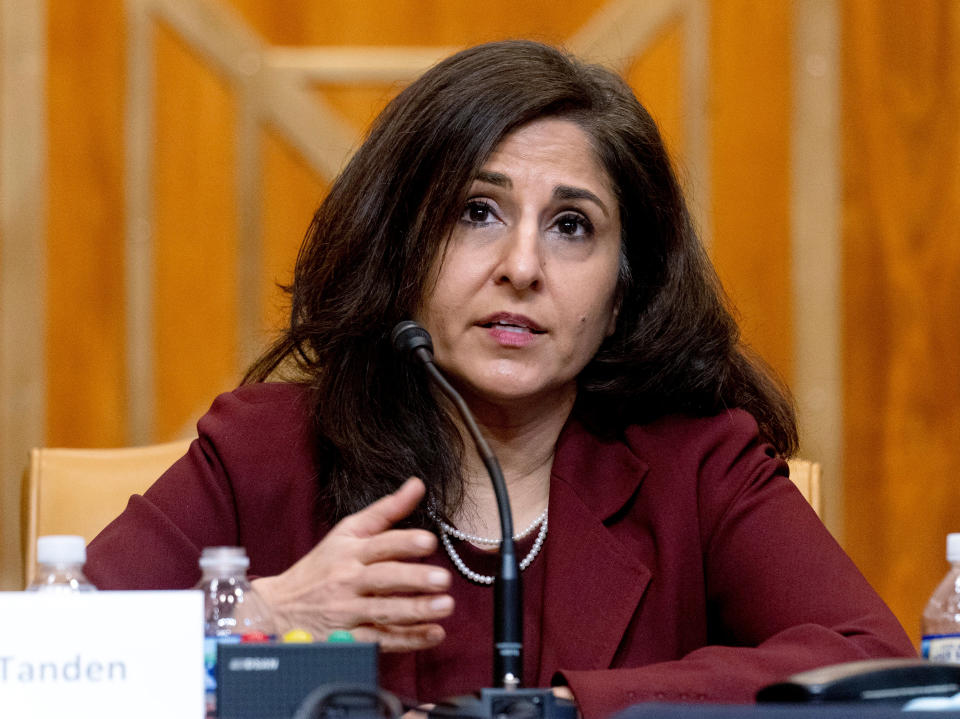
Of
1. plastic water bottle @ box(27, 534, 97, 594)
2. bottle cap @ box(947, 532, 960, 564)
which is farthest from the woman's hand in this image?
bottle cap @ box(947, 532, 960, 564)

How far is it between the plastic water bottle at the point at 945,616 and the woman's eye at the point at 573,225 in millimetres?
653

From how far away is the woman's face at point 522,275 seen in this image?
69.6 inches

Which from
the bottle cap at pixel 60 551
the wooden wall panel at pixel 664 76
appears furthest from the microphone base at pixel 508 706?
the wooden wall panel at pixel 664 76

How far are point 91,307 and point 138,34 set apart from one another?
69cm

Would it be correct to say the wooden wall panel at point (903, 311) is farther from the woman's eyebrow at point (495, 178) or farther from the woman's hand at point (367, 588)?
the woman's hand at point (367, 588)

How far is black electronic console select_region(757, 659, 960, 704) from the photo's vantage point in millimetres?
1024

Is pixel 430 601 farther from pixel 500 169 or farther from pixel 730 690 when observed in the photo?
pixel 500 169

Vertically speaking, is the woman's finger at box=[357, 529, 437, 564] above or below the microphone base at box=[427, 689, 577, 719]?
above

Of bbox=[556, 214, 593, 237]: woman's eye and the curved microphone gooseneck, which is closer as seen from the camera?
the curved microphone gooseneck

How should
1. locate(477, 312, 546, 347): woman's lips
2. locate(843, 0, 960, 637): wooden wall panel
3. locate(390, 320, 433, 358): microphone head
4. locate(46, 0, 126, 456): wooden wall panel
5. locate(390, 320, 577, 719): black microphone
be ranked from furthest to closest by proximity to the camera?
locate(843, 0, 960, 637): wooden wall panel < locate(46, 0, 126, 456): wooden wall panel < locate(477, 312, 546, 347): woman's lips < locate(390, 320, 433, 358): microphone head < locate(390, 320, 577, 719): black microphone

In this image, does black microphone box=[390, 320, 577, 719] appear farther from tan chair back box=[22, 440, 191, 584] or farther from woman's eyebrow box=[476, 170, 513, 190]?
tan chair back box=[22, 440, 191, 584]

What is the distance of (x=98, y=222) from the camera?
3.25m

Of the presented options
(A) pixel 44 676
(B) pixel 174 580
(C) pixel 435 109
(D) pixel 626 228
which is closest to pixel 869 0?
(D) pixel 626 228

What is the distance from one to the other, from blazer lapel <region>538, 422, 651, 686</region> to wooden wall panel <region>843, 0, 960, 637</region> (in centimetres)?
164
